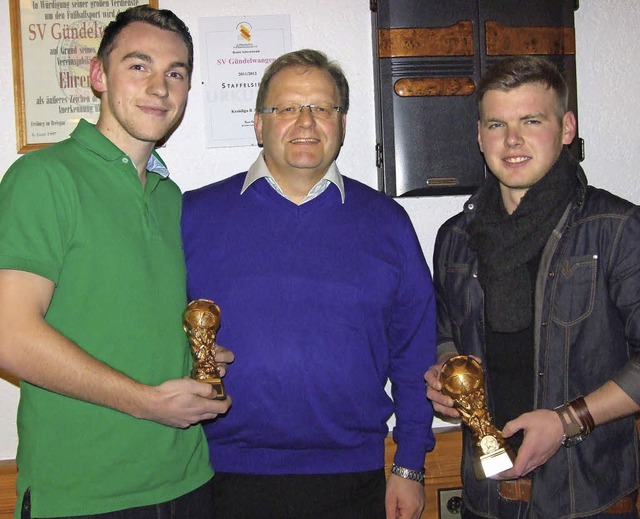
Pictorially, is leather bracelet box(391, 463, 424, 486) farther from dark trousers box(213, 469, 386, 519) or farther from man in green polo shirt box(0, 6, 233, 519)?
man in green polo shirt box(0, 6, 233, 519)

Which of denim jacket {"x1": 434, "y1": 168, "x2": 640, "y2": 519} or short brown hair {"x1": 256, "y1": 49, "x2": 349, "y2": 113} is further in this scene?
short brown hair {"x1": 256, "y1": 49, "x2": 349, "y2": 113}

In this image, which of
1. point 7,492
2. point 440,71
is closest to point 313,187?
point 440,71

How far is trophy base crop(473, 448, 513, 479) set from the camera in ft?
5.61

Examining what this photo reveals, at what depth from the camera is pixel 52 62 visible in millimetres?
2279

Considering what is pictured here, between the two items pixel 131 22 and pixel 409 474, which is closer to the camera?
pixel 131 22

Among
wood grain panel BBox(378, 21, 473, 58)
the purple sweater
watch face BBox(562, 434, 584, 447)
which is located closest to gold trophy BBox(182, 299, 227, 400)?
the purple sweater

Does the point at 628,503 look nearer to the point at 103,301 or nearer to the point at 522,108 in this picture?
the point at 522,108

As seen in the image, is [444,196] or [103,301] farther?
[444,196]

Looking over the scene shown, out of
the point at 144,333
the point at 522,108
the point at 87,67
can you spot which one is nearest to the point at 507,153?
the point at 522,108

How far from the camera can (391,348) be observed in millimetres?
2148

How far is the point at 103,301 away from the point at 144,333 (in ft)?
0.41

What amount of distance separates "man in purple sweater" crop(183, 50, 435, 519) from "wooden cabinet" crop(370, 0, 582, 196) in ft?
0.70

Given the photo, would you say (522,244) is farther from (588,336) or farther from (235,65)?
(235,65)

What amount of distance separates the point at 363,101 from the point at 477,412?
113cm
